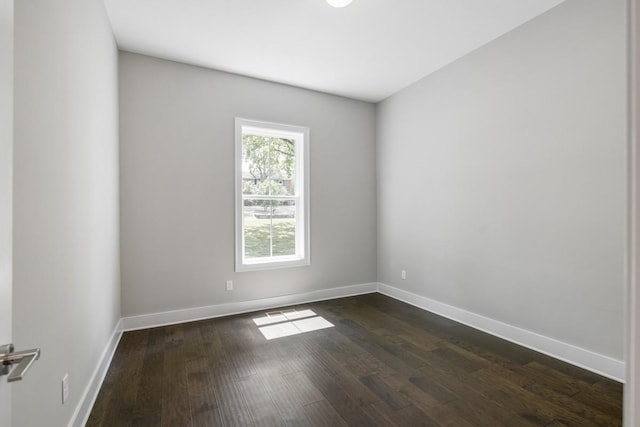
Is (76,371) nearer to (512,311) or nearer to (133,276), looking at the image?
(133,276)

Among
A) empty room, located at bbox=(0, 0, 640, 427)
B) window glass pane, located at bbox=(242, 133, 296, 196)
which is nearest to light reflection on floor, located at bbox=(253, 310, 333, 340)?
empty room, located at bbox=(0, 0, 640, 427)

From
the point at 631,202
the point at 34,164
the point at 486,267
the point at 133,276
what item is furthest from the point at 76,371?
the point at 486,267

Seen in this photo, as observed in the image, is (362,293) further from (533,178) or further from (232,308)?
(533,178)

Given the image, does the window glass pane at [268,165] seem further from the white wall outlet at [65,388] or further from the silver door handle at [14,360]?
the silver door handle at [14,360]

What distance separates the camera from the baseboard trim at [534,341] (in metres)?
2.22

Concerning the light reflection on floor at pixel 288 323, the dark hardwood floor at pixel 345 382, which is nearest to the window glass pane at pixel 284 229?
the light reflection on floor at pixel 288 323

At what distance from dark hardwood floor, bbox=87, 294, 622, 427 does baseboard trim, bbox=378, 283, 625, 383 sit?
8 cm

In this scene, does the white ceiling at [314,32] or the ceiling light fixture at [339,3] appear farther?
the white ceiling at [314,32]

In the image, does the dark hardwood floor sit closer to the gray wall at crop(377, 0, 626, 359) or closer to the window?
the gray wall at crop(377, 0, 626, 359)

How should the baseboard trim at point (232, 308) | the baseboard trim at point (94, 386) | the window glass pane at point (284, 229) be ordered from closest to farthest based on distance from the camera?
the baseboard trim at point (94, 386) → the baseboard trim at point (232, 308) → the window glass pane at point (284, 229)

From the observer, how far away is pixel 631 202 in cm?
58

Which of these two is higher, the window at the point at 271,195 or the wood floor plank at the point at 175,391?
the window at the point at 271,195

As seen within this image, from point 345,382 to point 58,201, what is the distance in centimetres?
209

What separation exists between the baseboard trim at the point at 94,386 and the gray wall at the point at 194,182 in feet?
2.01
